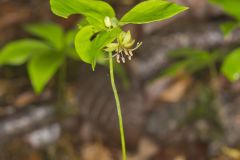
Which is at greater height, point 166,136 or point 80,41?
point 80,41

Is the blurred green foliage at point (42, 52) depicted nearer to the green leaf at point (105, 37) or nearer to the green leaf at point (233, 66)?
the green leaf at point (233, 66)

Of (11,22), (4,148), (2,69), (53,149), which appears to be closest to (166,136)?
(53,149)

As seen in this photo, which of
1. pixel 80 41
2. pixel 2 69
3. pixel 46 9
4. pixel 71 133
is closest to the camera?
pixel 80 41

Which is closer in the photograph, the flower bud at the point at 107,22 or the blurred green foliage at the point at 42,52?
the flower bud at the point at 107,22

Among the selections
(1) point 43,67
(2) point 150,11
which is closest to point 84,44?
(2) point 150,11

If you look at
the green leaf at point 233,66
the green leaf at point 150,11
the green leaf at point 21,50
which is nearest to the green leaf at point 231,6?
the green leaf at point 233,66

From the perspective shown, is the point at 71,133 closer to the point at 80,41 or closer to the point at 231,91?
the point at 231,91
